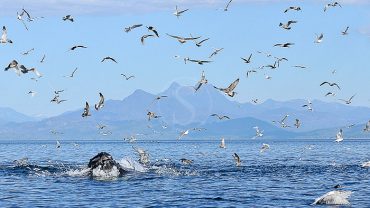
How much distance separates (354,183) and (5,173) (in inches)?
1363

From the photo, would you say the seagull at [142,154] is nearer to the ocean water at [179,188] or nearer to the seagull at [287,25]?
the ocean water at [179,188]

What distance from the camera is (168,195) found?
49688mm

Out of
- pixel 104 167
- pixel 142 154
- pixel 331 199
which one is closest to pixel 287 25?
pixel 331 199

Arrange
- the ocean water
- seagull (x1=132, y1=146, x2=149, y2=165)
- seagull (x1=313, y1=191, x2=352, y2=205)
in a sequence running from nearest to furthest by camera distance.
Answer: seagull (x1=313, y1=191, x2=352, y2=205) → the ocean water → seagull (x1=132, y1=146, x2=149, y2=165)

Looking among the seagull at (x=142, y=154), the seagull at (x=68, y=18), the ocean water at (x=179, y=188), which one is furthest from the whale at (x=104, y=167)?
the seagull at (x=68, y=18)

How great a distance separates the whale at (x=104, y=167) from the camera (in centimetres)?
6656

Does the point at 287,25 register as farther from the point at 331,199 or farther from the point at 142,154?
the point at 142,154

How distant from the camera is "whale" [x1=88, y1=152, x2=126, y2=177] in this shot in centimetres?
6656

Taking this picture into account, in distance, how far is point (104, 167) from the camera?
6700 cm

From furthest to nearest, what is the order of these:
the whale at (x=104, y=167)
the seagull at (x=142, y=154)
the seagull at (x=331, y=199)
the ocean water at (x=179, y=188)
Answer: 1. the seagull at (x=142, y=154)
2. the whale at (x=104, y=167)
3. the ocean water at (x=179, y=188)
4. the seagull at (x=331, y=199)

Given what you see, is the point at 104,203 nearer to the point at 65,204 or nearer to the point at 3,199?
the point at 65,204

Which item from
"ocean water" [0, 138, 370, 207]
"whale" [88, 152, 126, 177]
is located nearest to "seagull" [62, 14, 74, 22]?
"ocean water" [0, 138, 370, 207]

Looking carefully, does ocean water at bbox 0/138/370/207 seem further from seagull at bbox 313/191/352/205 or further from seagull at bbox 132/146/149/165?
seagull at bbox 132/146/149/165

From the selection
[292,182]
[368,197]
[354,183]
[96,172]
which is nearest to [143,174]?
[96,172]
